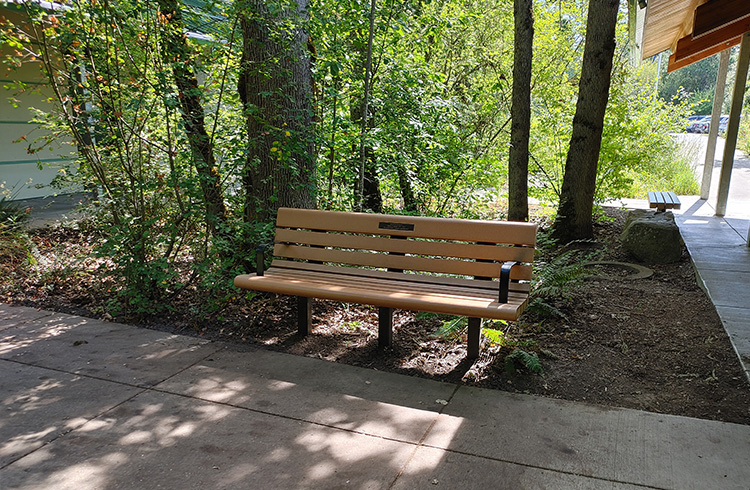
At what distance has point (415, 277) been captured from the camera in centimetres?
437

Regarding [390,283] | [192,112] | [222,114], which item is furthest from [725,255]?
[192,112]

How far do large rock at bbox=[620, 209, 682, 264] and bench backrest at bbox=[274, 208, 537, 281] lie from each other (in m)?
3.44

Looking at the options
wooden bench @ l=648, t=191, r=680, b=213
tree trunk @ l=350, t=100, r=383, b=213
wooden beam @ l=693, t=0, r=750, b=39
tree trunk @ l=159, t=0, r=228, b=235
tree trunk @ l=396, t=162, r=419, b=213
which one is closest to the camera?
tree trunk @ l=159, t=0, r=228, b=235

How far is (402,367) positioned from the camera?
404 centimetres

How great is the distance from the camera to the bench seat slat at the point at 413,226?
405 cm

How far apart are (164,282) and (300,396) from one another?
218 cm

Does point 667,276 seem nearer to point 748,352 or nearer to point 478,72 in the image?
point 748,352

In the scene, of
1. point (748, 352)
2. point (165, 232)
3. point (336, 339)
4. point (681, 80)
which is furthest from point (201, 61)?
point (681, 80)

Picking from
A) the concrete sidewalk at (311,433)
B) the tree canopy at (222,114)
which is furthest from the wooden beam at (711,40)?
the concrete sidewalk at (311,433)

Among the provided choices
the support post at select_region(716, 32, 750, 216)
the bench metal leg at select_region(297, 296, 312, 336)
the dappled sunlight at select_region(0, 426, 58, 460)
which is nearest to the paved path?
the support post at select_region(716, 32, 750, 216)

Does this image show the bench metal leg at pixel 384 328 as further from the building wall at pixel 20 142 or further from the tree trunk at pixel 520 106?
the building wall at pixel 20 142

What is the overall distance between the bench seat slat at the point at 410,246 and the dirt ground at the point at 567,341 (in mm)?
590

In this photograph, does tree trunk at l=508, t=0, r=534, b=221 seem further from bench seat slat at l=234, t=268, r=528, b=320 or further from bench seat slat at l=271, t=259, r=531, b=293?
bench seat slat at l=234, t=268, r=528, b=320

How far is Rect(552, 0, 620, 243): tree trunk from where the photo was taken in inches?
277
